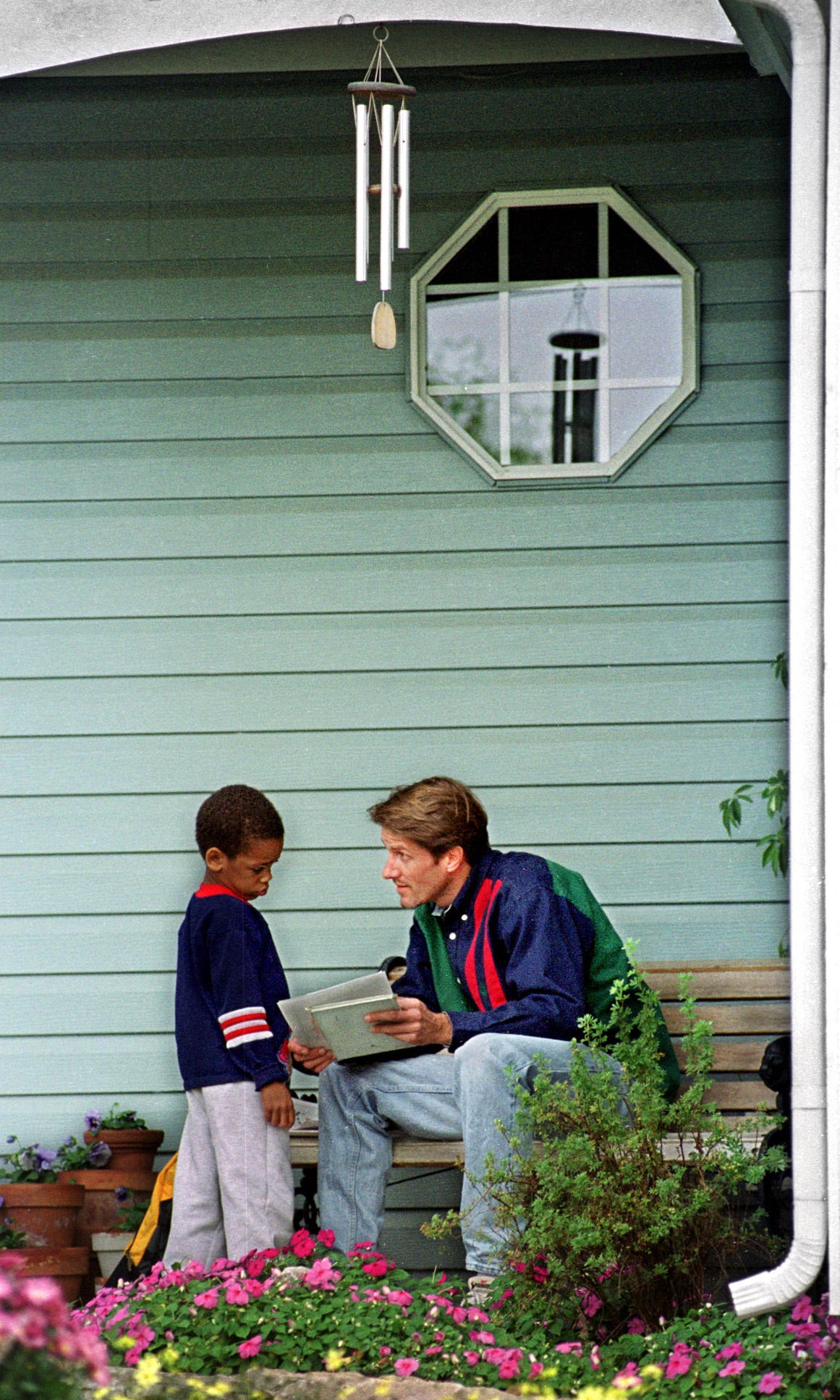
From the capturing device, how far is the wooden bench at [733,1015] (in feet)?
13.4

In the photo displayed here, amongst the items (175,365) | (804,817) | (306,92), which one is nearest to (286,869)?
(175,365)

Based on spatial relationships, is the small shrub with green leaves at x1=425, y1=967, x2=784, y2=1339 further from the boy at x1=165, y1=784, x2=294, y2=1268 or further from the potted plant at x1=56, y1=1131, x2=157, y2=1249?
the potted plant at x1=56, y1=1131, x2=157, y2=1249

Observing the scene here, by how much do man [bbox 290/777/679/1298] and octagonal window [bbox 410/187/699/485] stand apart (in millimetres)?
1412

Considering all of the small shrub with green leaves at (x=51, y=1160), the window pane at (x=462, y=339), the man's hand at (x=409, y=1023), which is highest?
the window pane at (x=462, y=339)

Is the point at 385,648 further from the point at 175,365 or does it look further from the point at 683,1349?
the point at 683,1349

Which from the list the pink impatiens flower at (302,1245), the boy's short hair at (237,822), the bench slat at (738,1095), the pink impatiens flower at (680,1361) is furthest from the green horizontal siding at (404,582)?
the pink impatiens flower at (680,1361)

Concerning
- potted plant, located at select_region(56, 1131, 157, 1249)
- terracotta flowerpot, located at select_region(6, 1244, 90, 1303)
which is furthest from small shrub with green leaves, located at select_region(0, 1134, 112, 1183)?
terracotta flowerpot, located at select_region(6, 1244, 90, 1303)

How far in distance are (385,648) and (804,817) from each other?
1.98 meters

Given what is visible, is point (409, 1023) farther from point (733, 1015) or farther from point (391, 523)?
point (391, 523)

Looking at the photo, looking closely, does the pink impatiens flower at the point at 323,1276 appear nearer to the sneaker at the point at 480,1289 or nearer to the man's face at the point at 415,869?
the sneaker at the point at 480,1289

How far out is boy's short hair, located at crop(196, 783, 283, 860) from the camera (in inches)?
151

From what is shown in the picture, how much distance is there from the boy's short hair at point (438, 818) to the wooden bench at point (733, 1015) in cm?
76

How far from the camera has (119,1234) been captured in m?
4.39

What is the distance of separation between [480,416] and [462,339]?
25 centimetres
